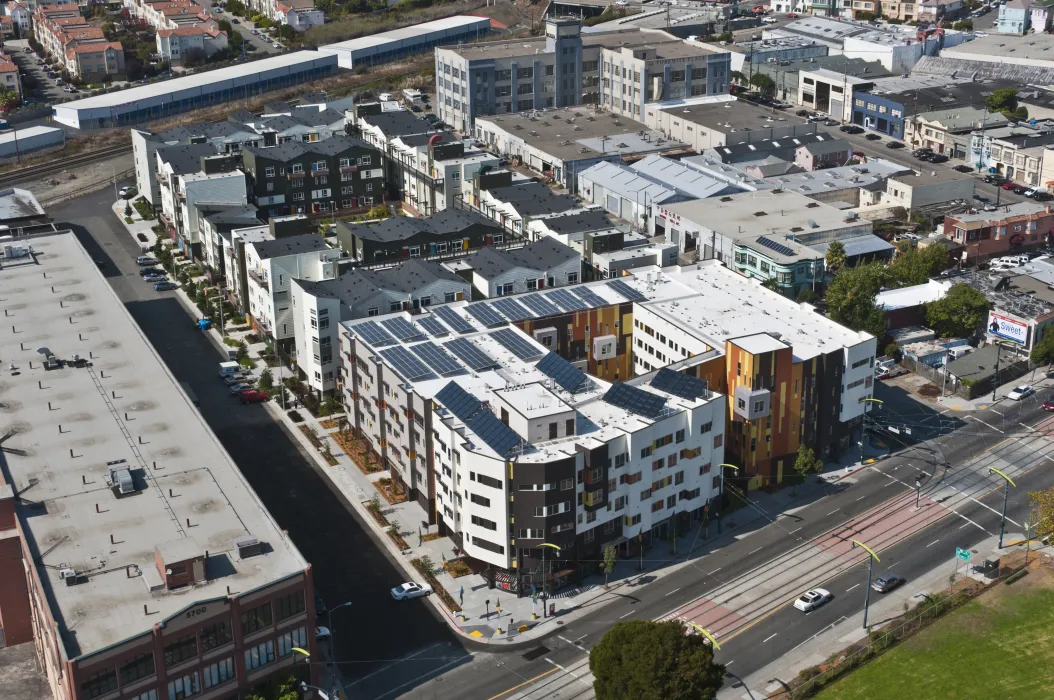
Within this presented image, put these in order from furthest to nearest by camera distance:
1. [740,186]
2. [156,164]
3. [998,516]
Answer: [156,164], [740,186], [998,516]

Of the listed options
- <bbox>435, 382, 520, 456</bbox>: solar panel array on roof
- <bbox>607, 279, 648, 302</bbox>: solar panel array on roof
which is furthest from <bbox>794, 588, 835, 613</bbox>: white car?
<bbox>607, 279, 648, 302</bbox>: solar panel array on roof

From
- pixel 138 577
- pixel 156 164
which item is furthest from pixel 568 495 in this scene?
pixel 156 164

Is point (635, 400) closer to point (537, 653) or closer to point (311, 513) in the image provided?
point (537, 653)

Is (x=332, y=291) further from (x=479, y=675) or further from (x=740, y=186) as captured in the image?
(x=740, y=186)

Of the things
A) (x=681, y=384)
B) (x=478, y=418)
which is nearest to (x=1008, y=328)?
(x=681, y=384)

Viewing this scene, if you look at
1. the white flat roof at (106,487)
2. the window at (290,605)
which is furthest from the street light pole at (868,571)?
the white flat roof at (106,487)

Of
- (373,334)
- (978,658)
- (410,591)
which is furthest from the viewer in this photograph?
(373,334)

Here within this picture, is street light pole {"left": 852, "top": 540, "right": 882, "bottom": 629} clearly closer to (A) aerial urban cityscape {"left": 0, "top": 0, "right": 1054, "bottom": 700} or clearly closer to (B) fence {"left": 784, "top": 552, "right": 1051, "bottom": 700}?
(A) aerial urban cityscape {"left": 0, "top": 0, "right": 1054, "bottom": 700}
